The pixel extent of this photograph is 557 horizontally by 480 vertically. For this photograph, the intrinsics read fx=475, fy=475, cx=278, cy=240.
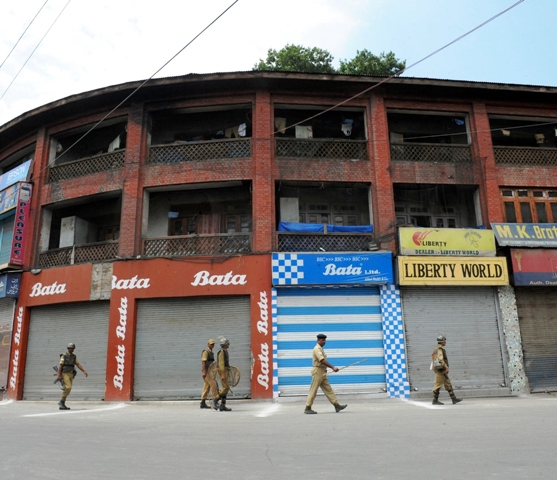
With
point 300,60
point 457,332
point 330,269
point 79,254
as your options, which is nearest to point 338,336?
point 330,269

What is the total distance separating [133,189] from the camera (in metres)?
15.0

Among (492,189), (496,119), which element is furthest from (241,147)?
(496,119)

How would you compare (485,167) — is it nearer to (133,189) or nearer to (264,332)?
(264,332)

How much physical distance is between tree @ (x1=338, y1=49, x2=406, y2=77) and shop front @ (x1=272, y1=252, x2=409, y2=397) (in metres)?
13.3

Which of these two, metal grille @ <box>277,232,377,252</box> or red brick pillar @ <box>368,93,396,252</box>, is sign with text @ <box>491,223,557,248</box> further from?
metal grille @ <box>277,232,377,252</box>

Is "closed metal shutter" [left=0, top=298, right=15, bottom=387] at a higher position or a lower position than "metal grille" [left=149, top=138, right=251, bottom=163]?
lower

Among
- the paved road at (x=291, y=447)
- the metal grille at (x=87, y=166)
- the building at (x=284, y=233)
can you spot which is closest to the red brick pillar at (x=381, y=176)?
the building at (x=284, y=233)

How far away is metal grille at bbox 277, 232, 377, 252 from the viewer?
47.1ft

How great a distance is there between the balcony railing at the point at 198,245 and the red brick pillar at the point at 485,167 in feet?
24.9

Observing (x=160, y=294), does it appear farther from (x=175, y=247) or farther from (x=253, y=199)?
(x=253, y=199)

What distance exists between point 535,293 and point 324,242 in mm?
6629

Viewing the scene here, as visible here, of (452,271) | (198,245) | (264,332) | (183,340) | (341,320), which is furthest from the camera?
(198,245)

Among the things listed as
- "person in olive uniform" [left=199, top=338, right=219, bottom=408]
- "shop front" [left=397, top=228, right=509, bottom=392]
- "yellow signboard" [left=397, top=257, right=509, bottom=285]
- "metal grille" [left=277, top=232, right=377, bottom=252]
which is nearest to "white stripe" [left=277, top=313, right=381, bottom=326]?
"shop front" [left=397, top=228, right=509, bottom=392]

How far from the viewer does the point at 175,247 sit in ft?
48.3
